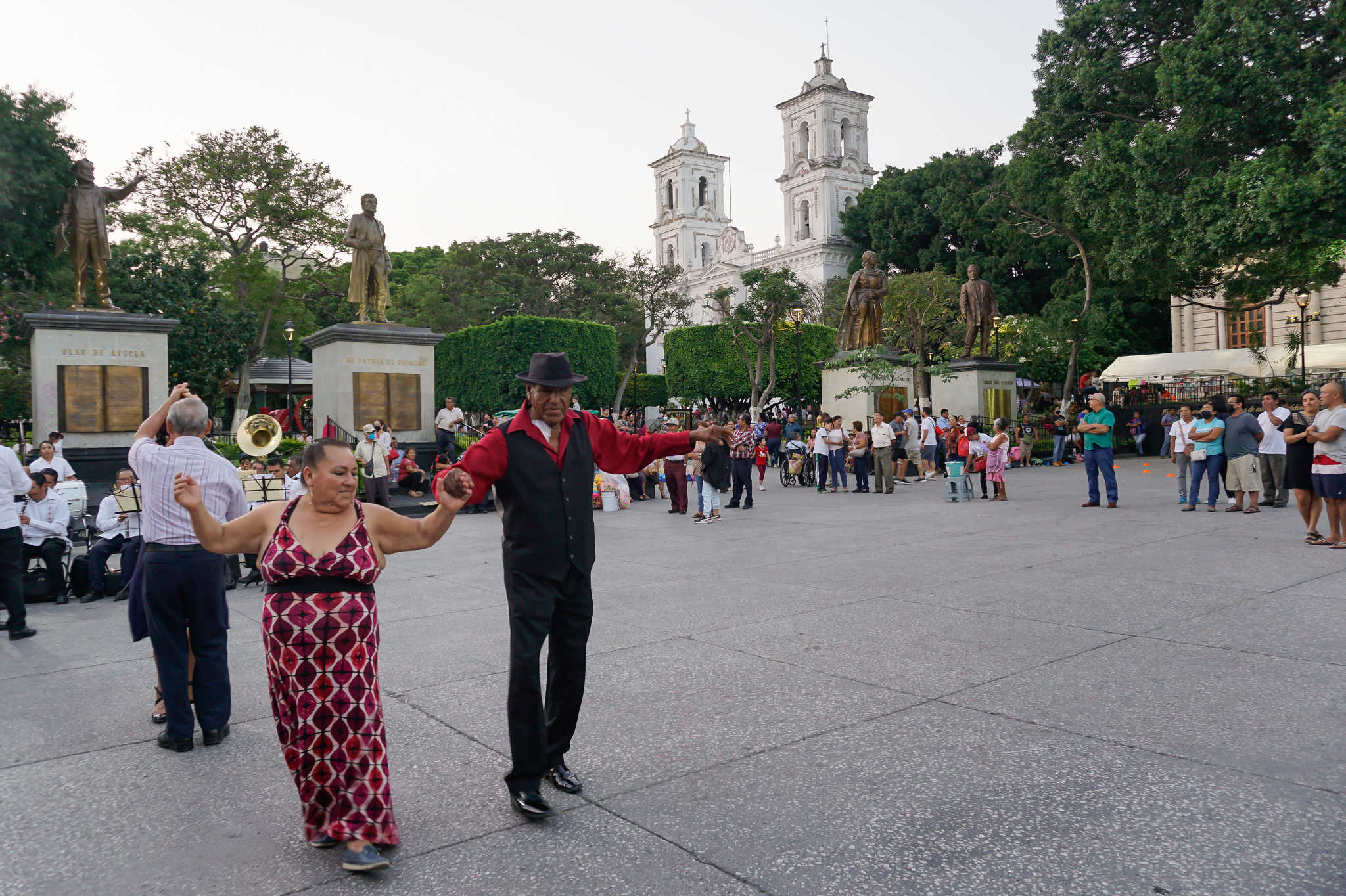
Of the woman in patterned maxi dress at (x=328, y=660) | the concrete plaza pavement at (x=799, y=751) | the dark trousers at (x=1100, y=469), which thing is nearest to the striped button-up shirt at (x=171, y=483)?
the concrete plaza pavement at (x=799, y=751)

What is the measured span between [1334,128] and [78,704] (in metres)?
21.9

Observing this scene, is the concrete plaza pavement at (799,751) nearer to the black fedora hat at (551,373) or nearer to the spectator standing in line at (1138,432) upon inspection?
the black fedora hat at (551,373)

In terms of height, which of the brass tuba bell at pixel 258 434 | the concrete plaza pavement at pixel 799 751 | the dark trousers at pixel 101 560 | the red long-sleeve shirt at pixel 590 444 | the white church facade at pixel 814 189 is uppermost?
the white church facade at pixel 814 189

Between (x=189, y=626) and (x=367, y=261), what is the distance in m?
15.9

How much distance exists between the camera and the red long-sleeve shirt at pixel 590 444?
12.1ft

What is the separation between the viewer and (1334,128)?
18125mm

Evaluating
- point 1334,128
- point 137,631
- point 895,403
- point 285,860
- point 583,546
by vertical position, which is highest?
point 1334,128

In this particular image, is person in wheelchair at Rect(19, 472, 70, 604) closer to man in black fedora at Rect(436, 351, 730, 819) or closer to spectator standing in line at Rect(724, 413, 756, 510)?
man in black fedora at Rect(436, 351, 730, 819)

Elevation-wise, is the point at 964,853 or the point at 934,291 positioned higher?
the point at 934,291

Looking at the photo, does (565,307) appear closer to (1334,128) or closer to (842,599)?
(1334,128)

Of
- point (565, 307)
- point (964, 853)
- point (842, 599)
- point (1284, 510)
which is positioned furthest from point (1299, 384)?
point (565, 307)

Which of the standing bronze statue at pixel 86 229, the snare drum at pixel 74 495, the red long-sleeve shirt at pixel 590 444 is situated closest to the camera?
the red long-sleeve shirt at pixel 590 444

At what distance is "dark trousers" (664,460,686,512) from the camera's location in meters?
15.5

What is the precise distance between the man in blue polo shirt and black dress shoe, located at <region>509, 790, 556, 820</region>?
11.7 m
